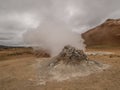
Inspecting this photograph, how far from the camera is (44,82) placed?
14859mm

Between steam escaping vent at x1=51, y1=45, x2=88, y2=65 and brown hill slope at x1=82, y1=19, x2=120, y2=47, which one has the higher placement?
brown hill slope at x1=82, y1=19, x2=120, y2=47

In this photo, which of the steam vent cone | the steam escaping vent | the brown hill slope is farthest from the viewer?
the brown hill slope

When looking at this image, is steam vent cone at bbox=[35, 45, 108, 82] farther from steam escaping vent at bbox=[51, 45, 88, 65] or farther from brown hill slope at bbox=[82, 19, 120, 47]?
brown hill slope at bbox=[82, 19, 120, 47]

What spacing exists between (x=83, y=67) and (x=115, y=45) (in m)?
47.6

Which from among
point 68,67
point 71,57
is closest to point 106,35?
point 71,57

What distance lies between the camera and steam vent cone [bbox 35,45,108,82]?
635 inches

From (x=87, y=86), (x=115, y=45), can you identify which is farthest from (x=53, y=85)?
(x=115, y=45)

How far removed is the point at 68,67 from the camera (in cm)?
1705

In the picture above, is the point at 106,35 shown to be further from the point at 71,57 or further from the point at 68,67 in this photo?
the point at 68,67

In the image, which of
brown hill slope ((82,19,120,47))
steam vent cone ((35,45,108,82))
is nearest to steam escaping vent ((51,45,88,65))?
steam vent cone ((35,45,108,82))

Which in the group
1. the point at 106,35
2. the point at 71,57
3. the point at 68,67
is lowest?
the point at 68,67

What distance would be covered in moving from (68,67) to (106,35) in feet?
178

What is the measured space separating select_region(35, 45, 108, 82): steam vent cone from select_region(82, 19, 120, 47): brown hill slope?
47.5 metres

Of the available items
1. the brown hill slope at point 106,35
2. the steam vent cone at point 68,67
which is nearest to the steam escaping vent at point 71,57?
the steam vent cone at point 68,67
